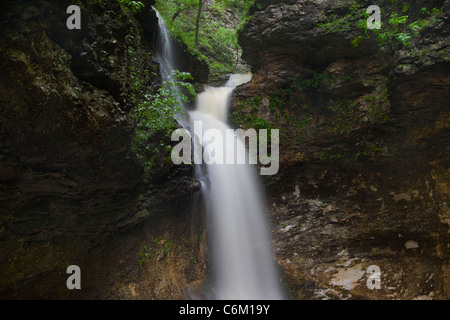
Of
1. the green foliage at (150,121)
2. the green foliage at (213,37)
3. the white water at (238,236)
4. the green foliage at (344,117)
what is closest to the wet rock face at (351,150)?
the green foliage at (344,117)

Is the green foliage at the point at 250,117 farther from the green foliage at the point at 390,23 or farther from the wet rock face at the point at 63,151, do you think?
the wet rock face at the point at 63,151

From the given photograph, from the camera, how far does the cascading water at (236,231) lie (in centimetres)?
636

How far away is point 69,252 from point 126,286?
1235mm

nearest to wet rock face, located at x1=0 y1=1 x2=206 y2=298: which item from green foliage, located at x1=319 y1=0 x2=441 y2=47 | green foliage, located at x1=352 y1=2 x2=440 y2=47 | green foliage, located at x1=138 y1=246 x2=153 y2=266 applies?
green foliage, located at x1=138 y1=246 x2=153 y2=266

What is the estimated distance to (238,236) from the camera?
7.21 m

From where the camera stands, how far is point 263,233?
7.51 meters

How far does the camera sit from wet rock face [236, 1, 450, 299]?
5.85m

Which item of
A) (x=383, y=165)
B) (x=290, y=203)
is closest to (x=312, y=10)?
(x=383, y=165)

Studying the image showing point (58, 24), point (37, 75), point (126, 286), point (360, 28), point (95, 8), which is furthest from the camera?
point (360, 28)

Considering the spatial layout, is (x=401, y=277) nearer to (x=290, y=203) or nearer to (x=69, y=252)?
(x=290, y=203)
